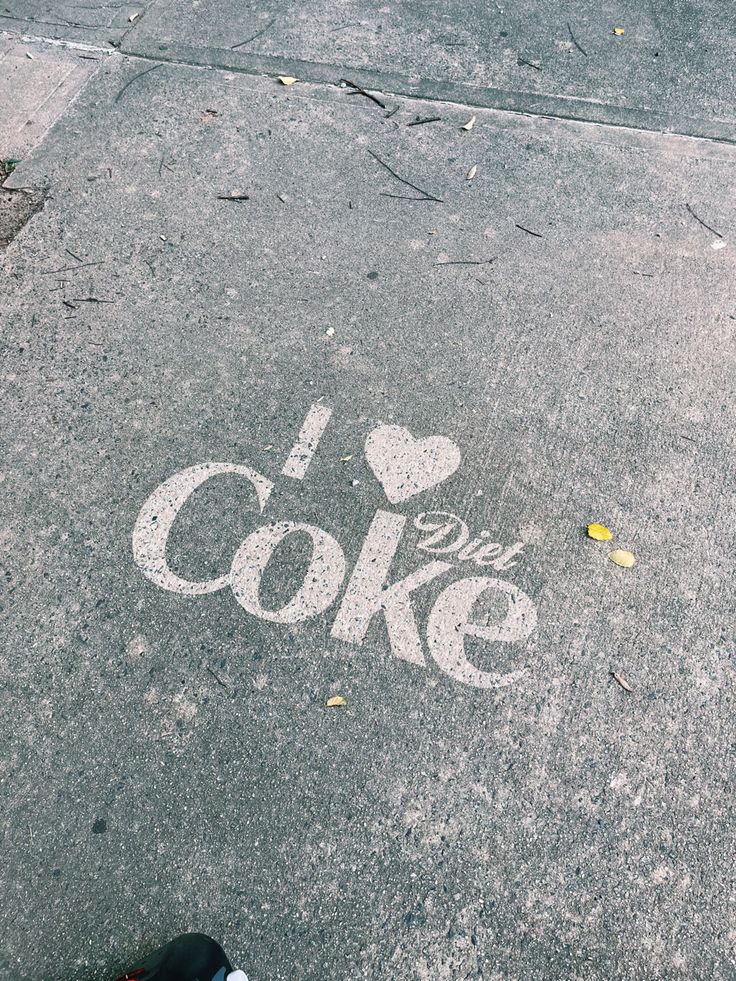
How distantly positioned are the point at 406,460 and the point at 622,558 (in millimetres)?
838

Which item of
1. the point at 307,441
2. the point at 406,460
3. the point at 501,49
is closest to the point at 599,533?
the point at 406,460

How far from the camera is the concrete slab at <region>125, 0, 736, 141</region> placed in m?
4.65

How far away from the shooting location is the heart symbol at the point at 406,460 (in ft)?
10.1

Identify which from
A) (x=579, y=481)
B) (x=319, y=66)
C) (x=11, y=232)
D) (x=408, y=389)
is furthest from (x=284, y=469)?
(x=319, y=66)

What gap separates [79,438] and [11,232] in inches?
53.2

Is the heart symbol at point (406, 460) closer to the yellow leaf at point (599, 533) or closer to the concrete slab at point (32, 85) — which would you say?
the yellow leaf at point (599, 533)

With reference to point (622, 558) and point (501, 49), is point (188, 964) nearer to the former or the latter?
point (622, 558)

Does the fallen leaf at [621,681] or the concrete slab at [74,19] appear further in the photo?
the concrete slab at [74,19]

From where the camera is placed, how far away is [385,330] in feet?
11.8

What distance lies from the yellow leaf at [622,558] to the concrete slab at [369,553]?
3 cm

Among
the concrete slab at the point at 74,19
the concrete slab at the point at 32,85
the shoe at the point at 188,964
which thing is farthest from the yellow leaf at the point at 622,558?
the concrete slab at the point at 74,19

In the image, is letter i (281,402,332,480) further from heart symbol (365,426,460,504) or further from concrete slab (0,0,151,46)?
concrete slab (0,0,151,46)

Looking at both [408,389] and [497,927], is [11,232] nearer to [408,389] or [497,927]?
[408,389]

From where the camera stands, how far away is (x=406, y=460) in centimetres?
316
